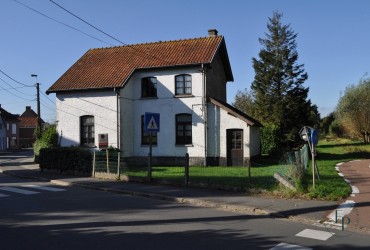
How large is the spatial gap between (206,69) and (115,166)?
392 inches

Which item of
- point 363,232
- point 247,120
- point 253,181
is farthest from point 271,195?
point 247,120

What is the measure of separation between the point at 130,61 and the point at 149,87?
8.13 feet

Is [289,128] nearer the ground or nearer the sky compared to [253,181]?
nearer the sky

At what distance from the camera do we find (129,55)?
2908 cm

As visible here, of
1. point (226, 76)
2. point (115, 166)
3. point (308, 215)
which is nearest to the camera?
point (308, 215)

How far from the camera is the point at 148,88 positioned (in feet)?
89.5

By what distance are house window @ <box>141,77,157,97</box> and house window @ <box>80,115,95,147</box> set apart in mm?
3935

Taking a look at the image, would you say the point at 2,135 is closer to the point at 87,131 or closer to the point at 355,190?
the point at 87,131

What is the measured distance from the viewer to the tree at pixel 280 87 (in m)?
46.0

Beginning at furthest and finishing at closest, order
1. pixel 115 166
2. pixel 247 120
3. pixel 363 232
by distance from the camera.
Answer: pixel 247 120, pixel 115 166, pixel 363 232

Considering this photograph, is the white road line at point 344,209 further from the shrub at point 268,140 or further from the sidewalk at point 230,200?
the shrub at point 268,140

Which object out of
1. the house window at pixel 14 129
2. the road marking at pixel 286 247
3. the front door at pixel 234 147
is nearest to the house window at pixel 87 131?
the front door at pixel 234 147

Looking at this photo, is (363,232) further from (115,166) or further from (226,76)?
(226,76)

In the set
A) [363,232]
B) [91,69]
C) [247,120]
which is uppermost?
[91,69]
